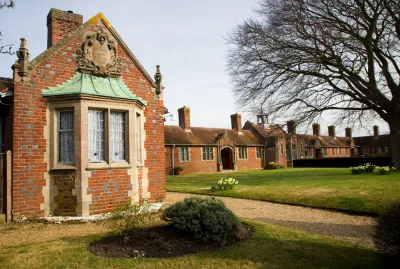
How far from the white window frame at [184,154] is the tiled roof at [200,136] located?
0.69 m

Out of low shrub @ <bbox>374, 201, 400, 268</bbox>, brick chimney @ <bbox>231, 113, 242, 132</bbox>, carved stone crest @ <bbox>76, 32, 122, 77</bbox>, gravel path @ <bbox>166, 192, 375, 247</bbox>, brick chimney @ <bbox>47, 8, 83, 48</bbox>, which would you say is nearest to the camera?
low shrub @ <bbox>374, 201, 400, 268</bbox>

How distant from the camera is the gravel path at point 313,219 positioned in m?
7.24

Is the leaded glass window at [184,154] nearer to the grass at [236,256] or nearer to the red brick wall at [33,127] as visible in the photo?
the red brick wall at [33,127]

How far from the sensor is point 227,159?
40375mm

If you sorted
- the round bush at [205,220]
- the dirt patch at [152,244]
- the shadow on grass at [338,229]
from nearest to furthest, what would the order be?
the dirt patch at [152,244], the round bush at [205,220], the shadow on grass at [338,229]

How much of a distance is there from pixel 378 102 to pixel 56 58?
18.8 meters

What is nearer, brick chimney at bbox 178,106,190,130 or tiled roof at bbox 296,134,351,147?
brick chimney at bbox 178,106,190,130

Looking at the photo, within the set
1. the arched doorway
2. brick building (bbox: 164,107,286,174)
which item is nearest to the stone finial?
brick building (bbox: 164,107,286,174)

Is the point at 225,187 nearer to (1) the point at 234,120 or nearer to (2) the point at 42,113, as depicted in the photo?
(2) the point at 42,113

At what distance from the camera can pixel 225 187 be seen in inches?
602

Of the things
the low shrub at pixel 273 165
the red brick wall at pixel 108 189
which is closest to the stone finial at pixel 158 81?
the red brick wall at pixel 108 189

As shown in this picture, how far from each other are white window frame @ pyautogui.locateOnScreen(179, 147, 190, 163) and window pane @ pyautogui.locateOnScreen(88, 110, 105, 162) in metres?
22.5

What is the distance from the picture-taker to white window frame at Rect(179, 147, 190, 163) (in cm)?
3225

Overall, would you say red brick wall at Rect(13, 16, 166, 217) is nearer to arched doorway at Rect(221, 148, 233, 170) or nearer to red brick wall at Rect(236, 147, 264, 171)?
arched doorway at Rect(221, 148, 233, 170)
